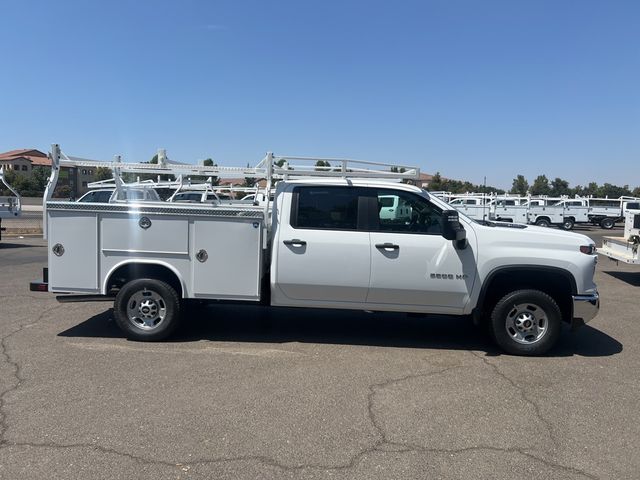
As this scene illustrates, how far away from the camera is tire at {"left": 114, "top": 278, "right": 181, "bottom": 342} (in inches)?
236

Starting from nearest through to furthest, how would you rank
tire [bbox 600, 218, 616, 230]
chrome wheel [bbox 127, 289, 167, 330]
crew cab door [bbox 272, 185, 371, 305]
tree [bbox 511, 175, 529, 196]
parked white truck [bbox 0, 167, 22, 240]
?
crew cab door [bbox 272, 185, 371, 305]
chrome wheel [bbox 127, 289, 167, 330]
parked white truck [bbox 0, 167, 22, 240]
tire [bbox 600, 218, 616, 230]
tree [bbox 511, 175, 529, 196]

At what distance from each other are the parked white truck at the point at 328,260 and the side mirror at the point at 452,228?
0.6 inches

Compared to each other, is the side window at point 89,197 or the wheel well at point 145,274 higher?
the side window at point 89,197

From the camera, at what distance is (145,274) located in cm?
615

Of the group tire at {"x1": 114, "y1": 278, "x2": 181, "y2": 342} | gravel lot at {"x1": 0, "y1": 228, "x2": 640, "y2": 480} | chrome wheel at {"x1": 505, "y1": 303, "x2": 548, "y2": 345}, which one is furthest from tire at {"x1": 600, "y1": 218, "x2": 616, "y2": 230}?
tire at {"x1": 114, "y1": 278, "x2": 181, "y2": 342}

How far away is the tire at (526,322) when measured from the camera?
5742 mm

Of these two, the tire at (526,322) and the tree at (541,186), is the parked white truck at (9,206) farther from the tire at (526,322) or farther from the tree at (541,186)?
the tree at (541,186)

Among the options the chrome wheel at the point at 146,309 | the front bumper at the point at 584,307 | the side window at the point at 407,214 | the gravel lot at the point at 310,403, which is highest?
the side window at the point at 407,214

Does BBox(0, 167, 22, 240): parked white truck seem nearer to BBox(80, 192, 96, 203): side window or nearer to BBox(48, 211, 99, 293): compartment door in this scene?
BBox(80, 192, 96, 203): side window

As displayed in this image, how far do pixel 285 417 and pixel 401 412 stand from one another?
3.18ft

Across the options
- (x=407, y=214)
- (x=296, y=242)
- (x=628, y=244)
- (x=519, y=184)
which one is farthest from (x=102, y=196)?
(x=519, y=184)

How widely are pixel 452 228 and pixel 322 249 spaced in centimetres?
144

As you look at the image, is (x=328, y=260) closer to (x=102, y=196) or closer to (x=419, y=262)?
(x=419, y=262)

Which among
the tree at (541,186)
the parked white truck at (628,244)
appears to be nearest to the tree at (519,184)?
the tree at (541,186)
